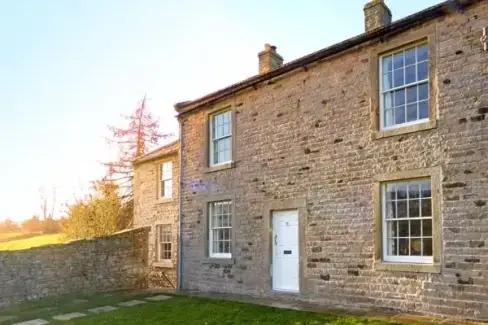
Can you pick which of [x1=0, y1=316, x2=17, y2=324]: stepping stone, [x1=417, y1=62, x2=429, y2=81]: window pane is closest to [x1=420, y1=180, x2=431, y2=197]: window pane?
[x1=417, y1=62, x2=429, y2=81]: window pane

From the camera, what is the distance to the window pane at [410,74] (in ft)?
31.3

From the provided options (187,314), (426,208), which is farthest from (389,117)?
(187,314)

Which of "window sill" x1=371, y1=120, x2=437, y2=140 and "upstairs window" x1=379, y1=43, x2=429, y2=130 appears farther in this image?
"upstairs window" x1=379, y1=43, x2=429, y2=130

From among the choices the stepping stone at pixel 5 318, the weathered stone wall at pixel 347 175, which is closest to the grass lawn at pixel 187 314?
the stepping stone at pixel 5 318

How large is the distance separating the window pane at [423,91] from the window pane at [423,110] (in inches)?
5.0

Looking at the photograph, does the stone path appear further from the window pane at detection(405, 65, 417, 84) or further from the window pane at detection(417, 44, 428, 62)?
the window pane at detection(417, 44, 428, 62)

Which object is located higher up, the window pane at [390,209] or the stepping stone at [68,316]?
the window pane at [390,209]

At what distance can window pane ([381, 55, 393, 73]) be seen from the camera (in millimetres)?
9984

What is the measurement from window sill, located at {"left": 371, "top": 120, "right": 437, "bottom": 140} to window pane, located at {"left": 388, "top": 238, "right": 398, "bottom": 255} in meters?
2.27

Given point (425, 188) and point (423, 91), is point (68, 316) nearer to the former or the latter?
point (425, 188)

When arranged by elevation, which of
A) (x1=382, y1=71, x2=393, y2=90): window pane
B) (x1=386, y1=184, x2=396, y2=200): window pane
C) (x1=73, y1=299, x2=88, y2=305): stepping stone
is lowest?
(x1=73, y1=299, x2=88, y2=305): stepping stone

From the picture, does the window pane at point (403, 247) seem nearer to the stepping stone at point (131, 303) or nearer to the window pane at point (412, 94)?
the window pane at point (412, 94)

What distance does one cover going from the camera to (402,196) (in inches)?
375

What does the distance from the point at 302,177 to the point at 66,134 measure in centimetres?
1915
